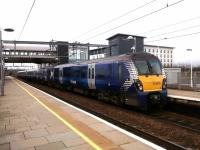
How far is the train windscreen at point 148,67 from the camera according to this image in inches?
569

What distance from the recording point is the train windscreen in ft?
47.4

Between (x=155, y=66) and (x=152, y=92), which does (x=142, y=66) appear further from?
(x=152, y=92)

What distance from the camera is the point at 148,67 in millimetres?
14734

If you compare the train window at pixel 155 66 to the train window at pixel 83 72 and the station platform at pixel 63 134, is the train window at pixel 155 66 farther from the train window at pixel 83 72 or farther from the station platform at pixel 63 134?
the train window at pixel 83 72

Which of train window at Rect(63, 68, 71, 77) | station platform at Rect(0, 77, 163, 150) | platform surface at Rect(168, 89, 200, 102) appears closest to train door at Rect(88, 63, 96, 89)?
platform surface at Rect(168, 89, 200, 102)

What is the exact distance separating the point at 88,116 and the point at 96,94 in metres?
8.34

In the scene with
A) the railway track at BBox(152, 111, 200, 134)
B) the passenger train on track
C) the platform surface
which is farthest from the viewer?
the platform surface

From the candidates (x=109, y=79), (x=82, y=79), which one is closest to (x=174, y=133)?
(x=109, y=79)

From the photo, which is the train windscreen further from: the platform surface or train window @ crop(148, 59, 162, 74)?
A: the platform surface

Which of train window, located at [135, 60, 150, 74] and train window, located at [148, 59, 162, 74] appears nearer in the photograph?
train window, located at [135, 60, 150, 74]

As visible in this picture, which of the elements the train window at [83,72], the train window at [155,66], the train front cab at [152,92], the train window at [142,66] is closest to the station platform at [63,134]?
the train front cab at [152,92]

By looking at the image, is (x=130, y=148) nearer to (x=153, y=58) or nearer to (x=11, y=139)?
(x=11, y=139)

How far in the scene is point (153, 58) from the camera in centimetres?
1531

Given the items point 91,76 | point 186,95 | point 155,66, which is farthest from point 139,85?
point 186,95
